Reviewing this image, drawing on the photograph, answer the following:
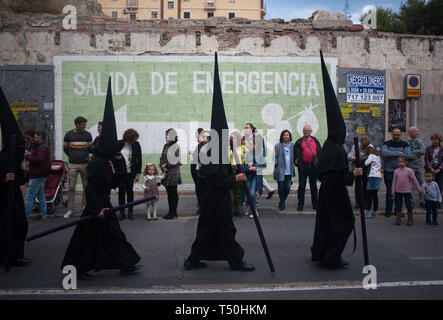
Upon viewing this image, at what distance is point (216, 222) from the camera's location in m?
5.99

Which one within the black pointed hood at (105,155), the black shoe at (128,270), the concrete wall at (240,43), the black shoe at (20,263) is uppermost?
the concrete wall at (240,43)

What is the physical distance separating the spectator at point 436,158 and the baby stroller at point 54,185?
360 inches

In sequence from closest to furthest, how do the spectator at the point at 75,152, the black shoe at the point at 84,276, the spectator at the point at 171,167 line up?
the black shoe at the point at 84,276 → the spectator at the point at 171,167 → the spectator at the point at 75,152

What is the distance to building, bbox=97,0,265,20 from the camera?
67.1 m

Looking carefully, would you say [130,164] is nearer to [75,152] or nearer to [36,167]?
[75,152]

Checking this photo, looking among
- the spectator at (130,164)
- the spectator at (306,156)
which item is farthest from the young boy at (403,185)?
the spectator at (130,164)

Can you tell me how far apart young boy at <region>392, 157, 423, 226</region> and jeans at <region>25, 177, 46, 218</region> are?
25.5 ft

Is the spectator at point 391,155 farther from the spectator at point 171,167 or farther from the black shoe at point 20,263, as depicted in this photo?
the black shoe at point 20,263

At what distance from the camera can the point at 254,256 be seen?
6.70 meters

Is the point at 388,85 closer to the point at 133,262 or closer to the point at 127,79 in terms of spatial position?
the point at 127,79

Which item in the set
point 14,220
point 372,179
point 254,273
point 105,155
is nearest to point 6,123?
point 14,220

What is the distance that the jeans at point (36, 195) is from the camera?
9.15m

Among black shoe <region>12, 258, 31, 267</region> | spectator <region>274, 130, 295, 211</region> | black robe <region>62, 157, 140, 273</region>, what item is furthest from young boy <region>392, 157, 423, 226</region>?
black shoe <region>12, 258, 31, 267</region>
